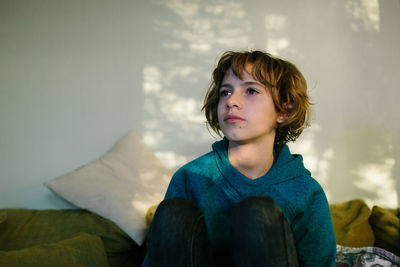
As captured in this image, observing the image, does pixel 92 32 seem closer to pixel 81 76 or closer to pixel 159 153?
pixel 81 76

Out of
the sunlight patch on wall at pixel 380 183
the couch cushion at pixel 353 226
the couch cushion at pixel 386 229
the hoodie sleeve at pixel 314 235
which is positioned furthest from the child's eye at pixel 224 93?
the sunlight patch on wall at pixel 380 183

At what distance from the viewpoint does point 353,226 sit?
1575 millimetres

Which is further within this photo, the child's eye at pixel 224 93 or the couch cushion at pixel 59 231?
the couch cushion at pixel 59 231

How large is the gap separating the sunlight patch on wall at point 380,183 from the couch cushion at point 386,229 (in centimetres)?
37

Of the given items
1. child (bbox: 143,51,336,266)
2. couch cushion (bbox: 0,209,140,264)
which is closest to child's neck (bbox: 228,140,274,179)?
child (bbox: 143,51,336,266)

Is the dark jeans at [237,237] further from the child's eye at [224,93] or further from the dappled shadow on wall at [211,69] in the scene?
the dappled shadow on wall at [211,69]

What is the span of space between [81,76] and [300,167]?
59.0 inches

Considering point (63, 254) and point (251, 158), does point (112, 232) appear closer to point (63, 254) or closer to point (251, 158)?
point (63, 254)

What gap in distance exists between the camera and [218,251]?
110 centimetres

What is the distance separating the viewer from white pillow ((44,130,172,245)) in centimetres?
165

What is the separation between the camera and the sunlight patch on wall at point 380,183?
1993 mm

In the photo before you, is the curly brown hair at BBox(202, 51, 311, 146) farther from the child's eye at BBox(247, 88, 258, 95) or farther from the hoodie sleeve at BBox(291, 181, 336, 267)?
the hoodie sleeve at BBox(291, 181, 336, 267)

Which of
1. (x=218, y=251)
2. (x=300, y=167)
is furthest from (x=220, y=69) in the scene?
(x=218, y=251)

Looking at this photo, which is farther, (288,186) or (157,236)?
(288,186)
